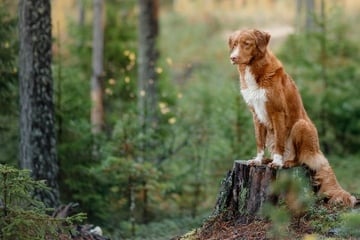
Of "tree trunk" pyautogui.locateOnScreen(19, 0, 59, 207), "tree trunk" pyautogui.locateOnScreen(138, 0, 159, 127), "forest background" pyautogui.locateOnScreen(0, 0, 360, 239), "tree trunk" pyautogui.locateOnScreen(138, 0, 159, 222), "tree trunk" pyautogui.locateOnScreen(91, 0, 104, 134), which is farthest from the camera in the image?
"tree trunk" pyautogui.locateOnScreen(91, 0, 104, 134)

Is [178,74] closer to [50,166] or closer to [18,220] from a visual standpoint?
[50,166]

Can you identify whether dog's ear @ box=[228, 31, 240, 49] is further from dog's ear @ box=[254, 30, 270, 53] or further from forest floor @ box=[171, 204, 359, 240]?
forest floor @ box=[171, 204, 359, 240]

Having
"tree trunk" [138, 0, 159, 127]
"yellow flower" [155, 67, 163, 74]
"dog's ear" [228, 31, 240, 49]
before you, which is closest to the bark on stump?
"dog's ear" [228, 31, 240, 49]

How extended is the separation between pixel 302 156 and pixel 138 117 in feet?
19.8

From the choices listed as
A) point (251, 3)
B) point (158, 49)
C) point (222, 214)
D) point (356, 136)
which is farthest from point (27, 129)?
point (251, 3)

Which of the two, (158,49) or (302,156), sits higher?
(158,49)

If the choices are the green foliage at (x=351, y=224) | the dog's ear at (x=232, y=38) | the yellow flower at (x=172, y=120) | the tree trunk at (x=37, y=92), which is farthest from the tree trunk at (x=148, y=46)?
the green foliage at (x=351, y=224)

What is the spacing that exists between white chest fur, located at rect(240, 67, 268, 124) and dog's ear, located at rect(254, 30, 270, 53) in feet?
0.79

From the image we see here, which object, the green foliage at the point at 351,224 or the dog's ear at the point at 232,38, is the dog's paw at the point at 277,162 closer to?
the green foliage at the point at 351,224

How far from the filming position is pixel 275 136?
6.75m

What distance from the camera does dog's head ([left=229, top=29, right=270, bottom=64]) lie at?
21.2 ft

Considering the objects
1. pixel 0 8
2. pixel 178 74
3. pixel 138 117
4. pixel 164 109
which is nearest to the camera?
pixel 0 8

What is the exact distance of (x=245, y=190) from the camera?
690 centimetres

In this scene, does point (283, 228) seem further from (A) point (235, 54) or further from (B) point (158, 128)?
(B) point (158, 128)
